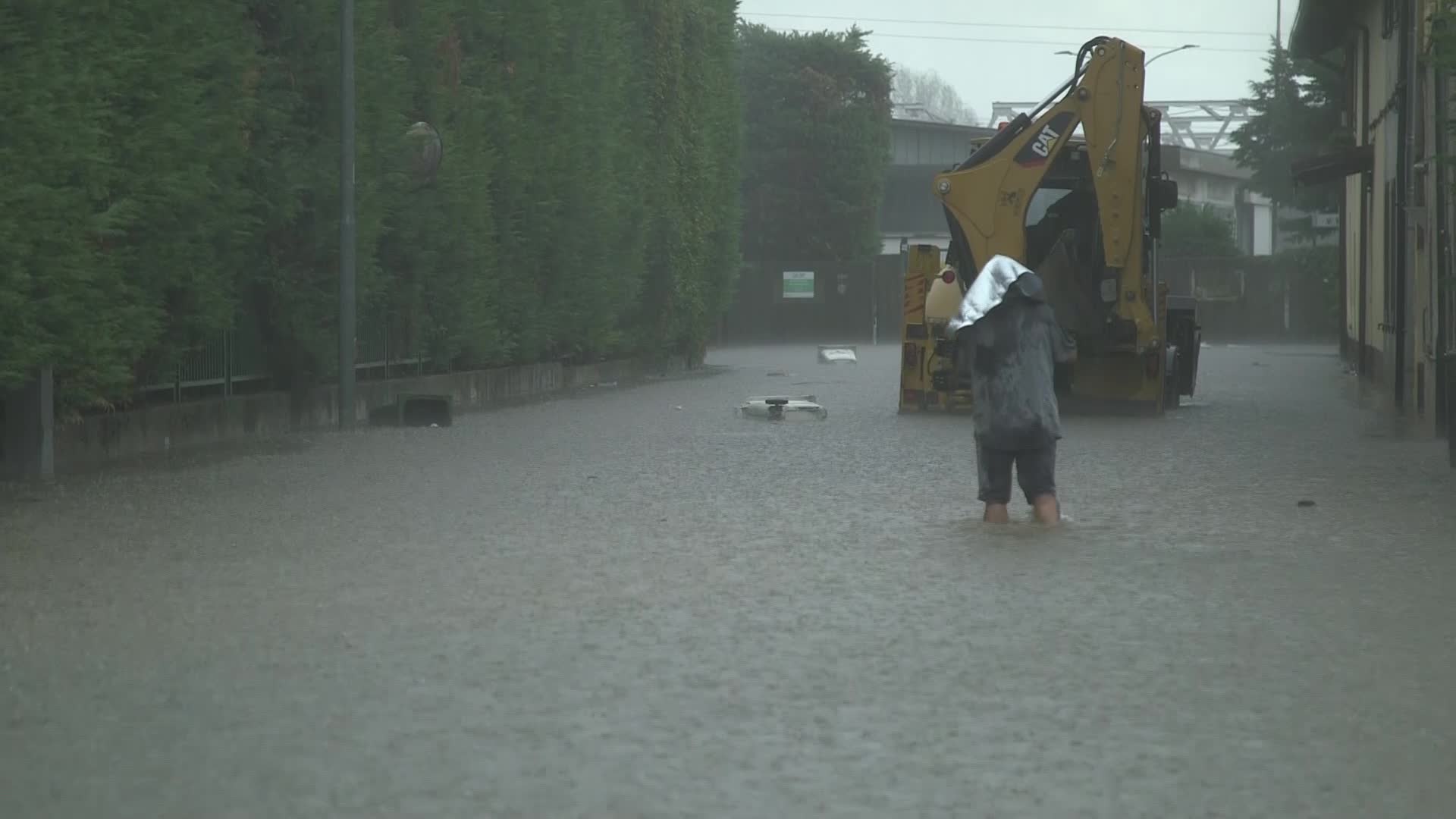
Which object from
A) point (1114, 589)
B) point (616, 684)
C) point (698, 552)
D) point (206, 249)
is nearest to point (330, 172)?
point (206, 249)

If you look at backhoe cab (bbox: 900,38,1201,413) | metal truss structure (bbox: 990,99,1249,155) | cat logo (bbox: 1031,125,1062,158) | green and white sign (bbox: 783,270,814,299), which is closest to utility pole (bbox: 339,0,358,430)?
backhoe cab (bbox: 900,38,1201,413)

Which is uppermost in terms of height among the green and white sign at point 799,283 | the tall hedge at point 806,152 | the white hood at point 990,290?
the tall hedge at point 806,152

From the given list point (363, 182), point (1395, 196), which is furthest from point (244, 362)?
point (1395, 196)

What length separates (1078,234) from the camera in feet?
88.6

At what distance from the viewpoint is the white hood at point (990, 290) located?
1413 centimetres

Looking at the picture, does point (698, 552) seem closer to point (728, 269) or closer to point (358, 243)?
point (358, 243)

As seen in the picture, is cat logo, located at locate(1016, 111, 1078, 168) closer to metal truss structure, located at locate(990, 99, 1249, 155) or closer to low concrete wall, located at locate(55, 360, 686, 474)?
low concrete wall, located at locate(55, 360, 686, 474)

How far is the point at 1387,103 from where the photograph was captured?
30.9m

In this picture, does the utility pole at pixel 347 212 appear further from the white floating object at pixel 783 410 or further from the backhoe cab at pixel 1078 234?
the backhoe cab at pixel 1078 234

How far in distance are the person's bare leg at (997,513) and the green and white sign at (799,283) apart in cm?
5901

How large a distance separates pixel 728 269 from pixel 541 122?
1430 centimetres

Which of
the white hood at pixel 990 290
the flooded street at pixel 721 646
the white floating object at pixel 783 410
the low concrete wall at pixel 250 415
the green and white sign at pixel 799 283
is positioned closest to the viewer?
the flooded street at pixel 721 646

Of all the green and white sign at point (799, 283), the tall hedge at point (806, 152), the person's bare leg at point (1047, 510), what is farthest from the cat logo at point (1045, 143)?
the tall hedge at point (806, 152)

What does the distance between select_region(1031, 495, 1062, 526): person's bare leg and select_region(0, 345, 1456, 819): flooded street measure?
232 millimetres
